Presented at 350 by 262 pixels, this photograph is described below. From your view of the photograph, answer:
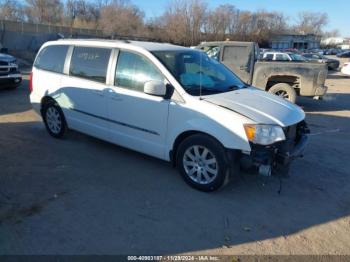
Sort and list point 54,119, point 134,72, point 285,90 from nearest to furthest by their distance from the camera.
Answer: point 134,72, point 54,119, point 285,90

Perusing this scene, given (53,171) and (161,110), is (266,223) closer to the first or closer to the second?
(161,110)

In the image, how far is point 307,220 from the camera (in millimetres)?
3811

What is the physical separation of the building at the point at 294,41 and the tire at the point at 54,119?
8511 cm

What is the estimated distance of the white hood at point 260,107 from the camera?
4.04 m

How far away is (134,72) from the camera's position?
15.9 feet

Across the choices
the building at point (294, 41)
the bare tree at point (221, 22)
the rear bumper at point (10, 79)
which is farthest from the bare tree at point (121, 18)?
the rear bumper at point (10, 79)

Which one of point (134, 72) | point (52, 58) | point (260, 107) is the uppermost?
point (52, 58)

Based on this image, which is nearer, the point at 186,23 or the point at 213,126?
the point at 213,126

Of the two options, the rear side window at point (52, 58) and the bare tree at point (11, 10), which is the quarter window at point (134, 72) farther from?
the bare tree at point (11, 10)

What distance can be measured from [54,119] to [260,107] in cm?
395

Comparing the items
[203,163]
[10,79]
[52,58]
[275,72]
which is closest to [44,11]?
[10,79]

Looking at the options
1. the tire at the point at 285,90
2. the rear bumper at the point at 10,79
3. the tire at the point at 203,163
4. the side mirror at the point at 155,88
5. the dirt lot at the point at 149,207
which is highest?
the side mirror at the point at 155,88

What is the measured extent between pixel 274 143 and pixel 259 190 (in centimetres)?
85

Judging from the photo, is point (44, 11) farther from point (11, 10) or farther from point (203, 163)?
point (203, 163)
